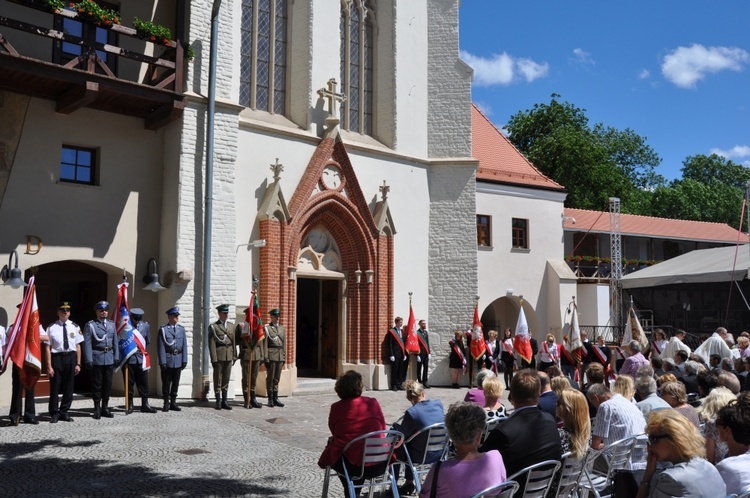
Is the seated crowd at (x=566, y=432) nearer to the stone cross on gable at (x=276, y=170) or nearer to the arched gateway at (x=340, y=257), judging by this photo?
the stone cross on gable at (x=276, y=170)

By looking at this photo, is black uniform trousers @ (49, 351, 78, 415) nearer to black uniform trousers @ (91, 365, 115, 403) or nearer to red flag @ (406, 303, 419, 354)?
black uniform trousers @ (91, 365, 115, 403)

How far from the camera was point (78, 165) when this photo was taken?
14.1 meters

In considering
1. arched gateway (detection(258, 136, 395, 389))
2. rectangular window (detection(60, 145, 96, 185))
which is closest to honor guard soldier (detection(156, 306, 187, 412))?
rectangular window (detection(60, 145, 96, 185))

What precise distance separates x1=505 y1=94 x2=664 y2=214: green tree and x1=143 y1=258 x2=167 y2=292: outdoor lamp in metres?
31.6

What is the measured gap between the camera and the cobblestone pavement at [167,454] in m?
7.35

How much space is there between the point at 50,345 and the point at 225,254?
16.0 ft

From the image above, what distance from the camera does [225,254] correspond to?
15273 mm

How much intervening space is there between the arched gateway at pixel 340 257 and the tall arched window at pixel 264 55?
73.9 inches

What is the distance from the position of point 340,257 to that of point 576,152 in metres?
26.8

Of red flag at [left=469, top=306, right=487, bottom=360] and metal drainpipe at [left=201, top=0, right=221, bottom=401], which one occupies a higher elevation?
metal drainpipe at [left=201, top=0, right=221, bottom=401]

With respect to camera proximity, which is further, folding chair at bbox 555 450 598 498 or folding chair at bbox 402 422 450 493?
folding chair at bbox 402 422 450 493

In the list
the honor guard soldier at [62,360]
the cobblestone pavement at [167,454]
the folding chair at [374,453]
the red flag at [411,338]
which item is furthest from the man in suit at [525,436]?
the red flag at [411,338]

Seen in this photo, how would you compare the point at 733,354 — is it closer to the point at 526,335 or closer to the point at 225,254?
the point at 526,335

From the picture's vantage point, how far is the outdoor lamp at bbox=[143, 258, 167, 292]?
14234mm
